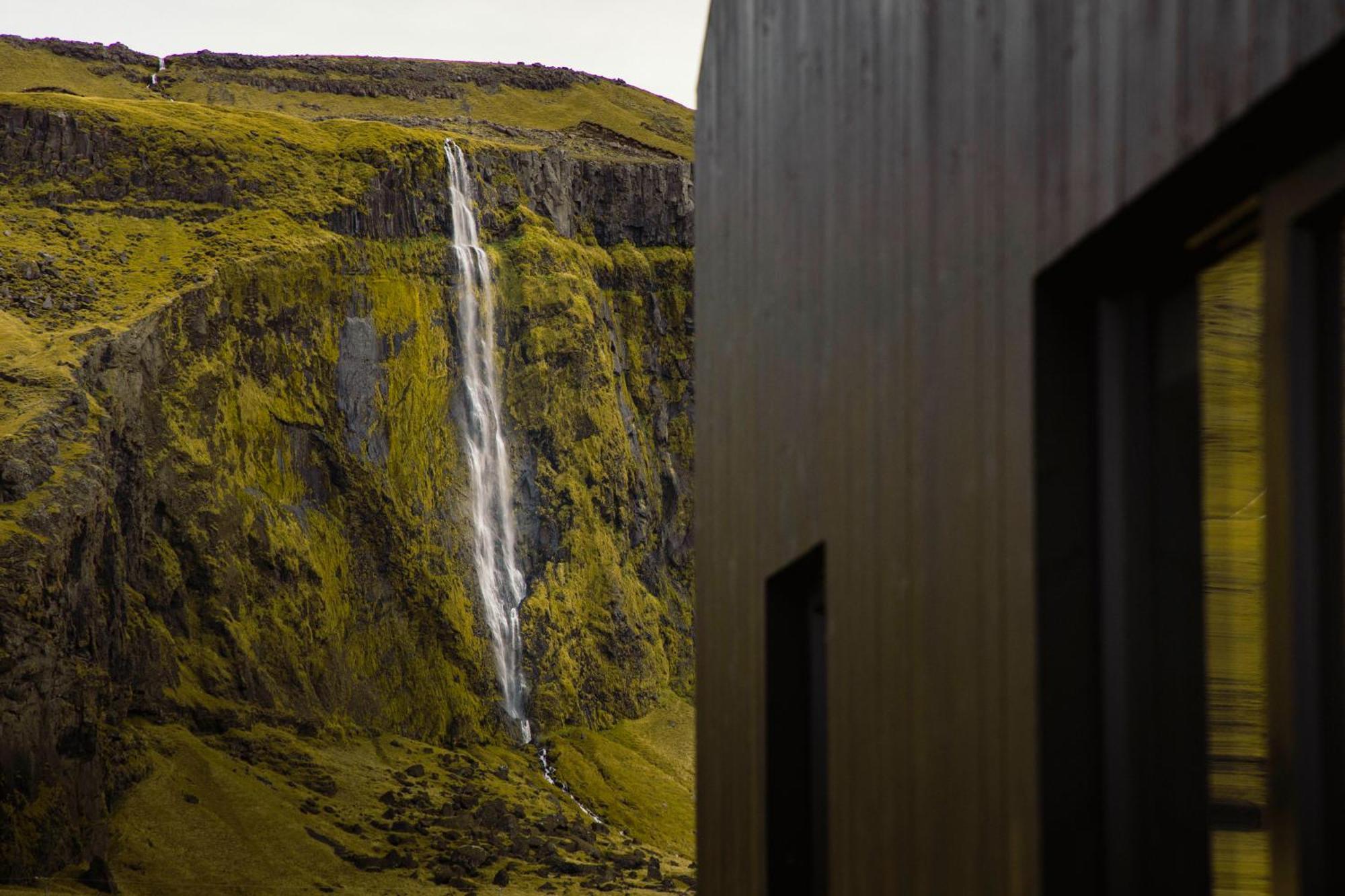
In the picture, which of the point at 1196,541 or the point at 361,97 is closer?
A: the point at 1196,541

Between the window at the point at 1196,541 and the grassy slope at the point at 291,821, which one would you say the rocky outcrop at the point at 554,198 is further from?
the window at the point at 1196,541

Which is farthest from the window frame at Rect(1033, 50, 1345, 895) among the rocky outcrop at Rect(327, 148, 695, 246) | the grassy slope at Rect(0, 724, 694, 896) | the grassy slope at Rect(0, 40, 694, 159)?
the grassy slope at Rect(0, 40, 694, 159)

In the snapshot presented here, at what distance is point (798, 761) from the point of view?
6.16m

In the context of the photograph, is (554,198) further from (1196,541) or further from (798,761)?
(1196,541)

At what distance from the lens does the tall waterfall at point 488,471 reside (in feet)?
145

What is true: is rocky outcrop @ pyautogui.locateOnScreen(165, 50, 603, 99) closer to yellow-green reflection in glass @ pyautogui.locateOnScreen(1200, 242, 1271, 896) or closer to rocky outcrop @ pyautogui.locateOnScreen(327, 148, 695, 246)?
rocky outcrop @ pyautogui.locateOnScreen(327, 148, 695, 246)

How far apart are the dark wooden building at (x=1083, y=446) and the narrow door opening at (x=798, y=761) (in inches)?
47.9

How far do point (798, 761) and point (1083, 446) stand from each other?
3.48m

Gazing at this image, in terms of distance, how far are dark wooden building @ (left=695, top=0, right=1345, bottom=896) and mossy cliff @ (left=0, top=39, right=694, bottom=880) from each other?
26384mm

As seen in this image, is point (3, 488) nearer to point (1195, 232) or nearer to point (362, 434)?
point (362, 434)

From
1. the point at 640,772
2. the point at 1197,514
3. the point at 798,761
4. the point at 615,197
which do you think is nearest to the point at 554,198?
the point at 615,197

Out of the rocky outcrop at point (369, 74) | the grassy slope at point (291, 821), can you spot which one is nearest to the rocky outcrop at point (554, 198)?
the grassy slope at point (291, 821)

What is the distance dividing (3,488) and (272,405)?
1240 cm

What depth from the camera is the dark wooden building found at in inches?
86.4
